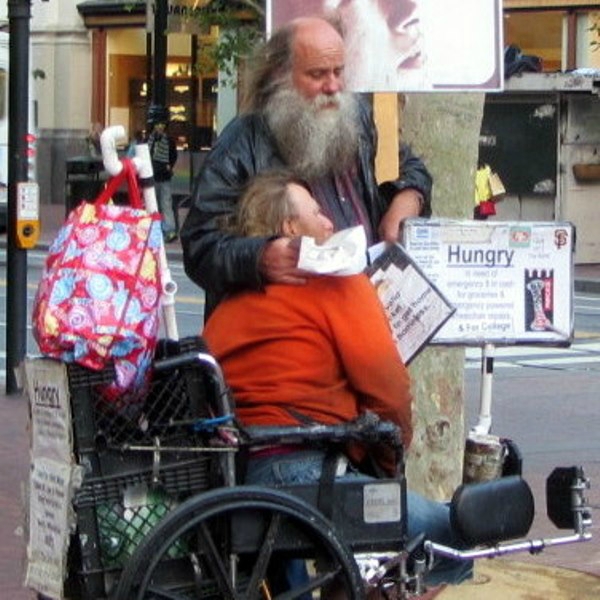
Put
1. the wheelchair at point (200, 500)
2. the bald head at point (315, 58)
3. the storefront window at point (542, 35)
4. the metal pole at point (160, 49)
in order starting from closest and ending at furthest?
1. the wheelchair at point (200, 500)
2. the bald head at point (315, 58)
3. the metal pole at point (160, 49)
4. the storefront window at point (542, 35)

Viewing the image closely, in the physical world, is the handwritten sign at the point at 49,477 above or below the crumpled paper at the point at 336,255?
below

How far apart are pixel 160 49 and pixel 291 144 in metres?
23.7

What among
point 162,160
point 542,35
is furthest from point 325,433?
point 542,35

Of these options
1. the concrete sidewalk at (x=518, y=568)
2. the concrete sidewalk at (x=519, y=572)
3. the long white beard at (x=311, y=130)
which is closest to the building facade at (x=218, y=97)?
the concrete sidewalk at (x=518, y=568)

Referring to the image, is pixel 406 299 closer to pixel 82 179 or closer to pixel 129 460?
pixel 129 460

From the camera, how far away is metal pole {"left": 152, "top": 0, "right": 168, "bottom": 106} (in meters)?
28.7

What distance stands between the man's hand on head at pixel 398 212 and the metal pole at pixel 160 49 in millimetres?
23241

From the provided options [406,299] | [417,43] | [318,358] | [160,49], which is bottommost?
[318,358]

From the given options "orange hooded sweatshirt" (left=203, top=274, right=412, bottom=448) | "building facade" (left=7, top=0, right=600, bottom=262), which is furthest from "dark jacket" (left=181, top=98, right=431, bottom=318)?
"building facade" (left=7, top=0, right=600, bottom=262)

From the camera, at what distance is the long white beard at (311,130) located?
17.7 ft

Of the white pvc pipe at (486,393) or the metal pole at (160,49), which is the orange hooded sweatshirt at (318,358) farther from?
the metal pole at (160,49)

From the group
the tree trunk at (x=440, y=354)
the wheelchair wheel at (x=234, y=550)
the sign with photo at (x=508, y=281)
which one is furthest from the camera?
the tree trunk at (x=440, y=354)

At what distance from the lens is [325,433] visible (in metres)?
4.92

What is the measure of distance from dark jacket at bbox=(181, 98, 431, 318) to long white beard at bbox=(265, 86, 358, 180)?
0.06 meters
